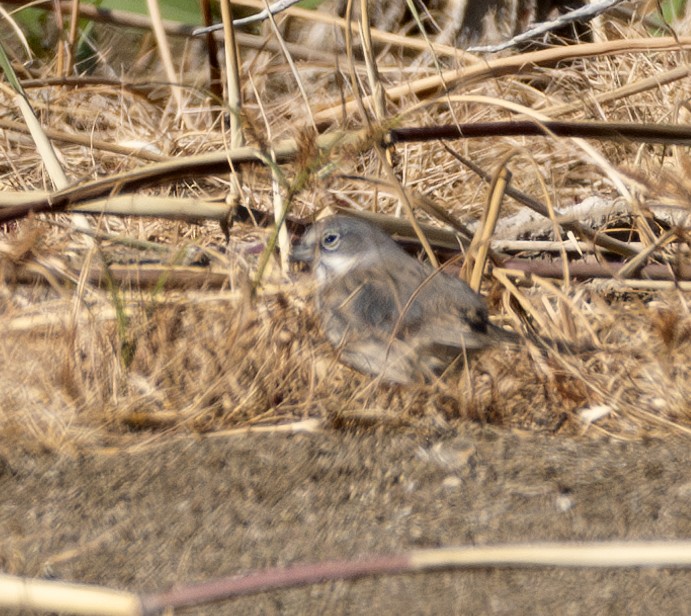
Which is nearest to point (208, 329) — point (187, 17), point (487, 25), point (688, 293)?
point (688, 293)

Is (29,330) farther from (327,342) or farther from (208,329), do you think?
(327,342)

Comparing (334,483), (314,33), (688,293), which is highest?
(314,33)

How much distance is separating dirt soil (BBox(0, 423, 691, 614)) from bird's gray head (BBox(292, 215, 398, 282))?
92 centimetres

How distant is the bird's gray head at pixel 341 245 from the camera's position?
3.32 m

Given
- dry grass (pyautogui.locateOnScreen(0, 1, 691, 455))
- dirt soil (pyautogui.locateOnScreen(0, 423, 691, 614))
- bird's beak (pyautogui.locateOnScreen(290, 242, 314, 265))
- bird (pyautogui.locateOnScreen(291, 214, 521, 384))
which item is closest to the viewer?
dirt soil (pyautogui.locateOnScreen(0, 423, 691, 614))

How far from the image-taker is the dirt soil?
187cm

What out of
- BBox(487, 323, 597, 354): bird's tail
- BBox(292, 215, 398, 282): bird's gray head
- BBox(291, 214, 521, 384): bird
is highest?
BBox(292, 215, 398, 282): bird's gray head

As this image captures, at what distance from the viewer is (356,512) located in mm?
2172

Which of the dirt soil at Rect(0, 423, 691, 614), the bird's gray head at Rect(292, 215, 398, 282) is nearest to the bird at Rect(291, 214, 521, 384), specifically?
the bird's gray head at Rect(292, 215, 398, 282)

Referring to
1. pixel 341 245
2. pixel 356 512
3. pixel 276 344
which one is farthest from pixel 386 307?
pixel 356 512

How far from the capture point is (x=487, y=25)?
5.47 metres

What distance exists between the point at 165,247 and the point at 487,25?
110 inches

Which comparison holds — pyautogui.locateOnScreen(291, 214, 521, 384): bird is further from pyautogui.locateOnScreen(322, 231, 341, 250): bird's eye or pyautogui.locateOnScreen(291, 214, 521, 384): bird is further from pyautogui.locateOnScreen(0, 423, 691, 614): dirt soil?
pyautogui.locateOnScreen(0, 423, 691, 614): dirt soil

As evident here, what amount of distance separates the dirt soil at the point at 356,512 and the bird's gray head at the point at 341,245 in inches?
36.1
